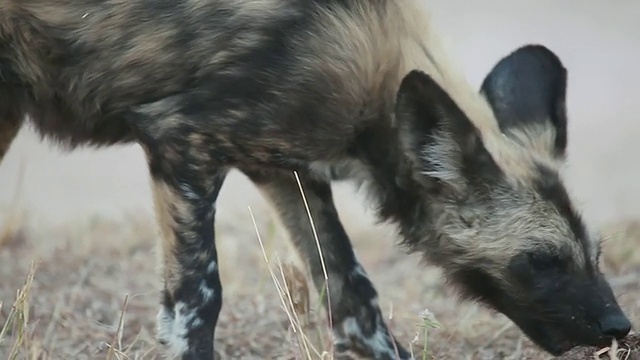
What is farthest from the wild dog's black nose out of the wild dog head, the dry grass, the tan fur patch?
the tan fur patch

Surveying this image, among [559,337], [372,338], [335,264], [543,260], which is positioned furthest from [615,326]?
[335,264]

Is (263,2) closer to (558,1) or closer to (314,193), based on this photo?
(314,193)

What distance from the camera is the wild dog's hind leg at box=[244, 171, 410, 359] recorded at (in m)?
4.75

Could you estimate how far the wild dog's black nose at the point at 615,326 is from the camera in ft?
12.7

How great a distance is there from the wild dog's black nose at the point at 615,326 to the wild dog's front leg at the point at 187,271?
4.29 feet

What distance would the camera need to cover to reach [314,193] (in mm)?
4859

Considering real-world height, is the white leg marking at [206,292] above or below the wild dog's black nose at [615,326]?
below

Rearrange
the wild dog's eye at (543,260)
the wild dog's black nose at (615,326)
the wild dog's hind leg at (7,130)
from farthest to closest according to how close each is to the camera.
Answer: the wild dog's hind leg at (7,130) < the wild dog's eye at (543,260) < the wild dog's black nose at (615,326)

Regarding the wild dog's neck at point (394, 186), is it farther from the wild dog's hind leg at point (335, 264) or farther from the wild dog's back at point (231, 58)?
the wild dog's hind leg at point (335, 264)

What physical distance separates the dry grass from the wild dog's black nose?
130mm

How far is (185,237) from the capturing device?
167 inches

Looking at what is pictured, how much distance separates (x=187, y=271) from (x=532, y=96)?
1.37 meters

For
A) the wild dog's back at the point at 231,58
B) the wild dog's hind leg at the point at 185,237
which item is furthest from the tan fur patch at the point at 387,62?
the wild dog's hind leg at the point at 185,237

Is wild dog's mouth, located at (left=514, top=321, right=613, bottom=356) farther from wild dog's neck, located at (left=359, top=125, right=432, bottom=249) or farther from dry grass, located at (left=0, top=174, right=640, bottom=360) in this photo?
wild dog's neck, located at (left=359, top=125, right=432, bottom=249)
